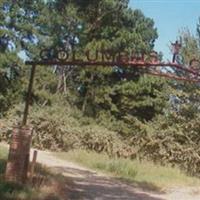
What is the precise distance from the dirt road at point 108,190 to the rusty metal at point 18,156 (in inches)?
49.7

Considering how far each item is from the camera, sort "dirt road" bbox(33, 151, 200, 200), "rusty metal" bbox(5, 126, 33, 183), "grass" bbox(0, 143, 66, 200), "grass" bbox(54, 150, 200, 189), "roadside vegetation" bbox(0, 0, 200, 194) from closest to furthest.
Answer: "grass" bbox(0, 143, 66, 200), "rusty metal" bbox(5, 126, 33, 183), "dirt road" bbox(33, 151, 200, 200), "grass" bbox(54, 150, 200, 189), "roadside vegetation" bbox(0, 0, 200, 194)

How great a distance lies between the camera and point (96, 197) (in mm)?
13391

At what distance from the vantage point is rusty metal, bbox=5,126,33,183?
38.1 feet

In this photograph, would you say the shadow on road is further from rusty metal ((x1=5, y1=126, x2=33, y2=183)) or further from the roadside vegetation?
the roadside vegetation

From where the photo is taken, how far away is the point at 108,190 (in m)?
15.0

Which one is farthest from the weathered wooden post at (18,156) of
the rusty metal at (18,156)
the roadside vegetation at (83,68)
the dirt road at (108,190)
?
the roadside vegetation at (83,68)

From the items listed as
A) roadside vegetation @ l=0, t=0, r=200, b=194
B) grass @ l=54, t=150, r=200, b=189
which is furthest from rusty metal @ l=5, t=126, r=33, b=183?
roadside vegetation @ l=0, t=0, r=200, b=194

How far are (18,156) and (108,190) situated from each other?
3894mm

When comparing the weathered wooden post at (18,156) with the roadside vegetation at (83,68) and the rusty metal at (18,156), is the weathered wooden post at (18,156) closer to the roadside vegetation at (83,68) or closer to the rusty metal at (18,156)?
the rusty metal at (18,156)

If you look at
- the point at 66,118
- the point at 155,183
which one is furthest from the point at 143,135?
the point at 155,183

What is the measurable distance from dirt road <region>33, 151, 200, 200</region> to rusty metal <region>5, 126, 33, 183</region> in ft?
4.14

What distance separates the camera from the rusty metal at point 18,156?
457 inches

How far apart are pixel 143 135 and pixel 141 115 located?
50.4 feet

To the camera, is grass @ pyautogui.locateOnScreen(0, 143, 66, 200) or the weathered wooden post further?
the weathered wooden post
